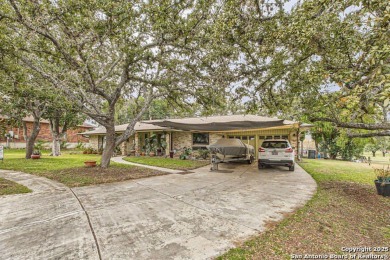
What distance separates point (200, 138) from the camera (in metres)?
16.0

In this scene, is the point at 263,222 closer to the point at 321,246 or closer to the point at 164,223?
the point at 321,246

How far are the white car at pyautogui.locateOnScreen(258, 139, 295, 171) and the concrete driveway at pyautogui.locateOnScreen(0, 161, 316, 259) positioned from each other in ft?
9.05

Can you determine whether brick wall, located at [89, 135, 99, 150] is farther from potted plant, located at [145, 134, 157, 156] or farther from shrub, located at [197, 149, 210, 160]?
shrub, located at [197, 149, 210, 160]

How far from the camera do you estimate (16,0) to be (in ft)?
17.6

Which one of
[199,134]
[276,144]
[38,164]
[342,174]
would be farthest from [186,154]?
[342,174]

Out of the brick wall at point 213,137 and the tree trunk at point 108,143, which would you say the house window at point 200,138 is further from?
the tree trunk at point 108,143

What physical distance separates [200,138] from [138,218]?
1236 centimetres

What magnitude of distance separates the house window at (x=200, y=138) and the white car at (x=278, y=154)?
255 inches

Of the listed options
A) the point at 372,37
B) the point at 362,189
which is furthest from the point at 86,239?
the point at 362,189

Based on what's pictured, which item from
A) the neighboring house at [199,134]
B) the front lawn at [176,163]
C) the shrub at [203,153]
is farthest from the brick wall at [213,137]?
the front lawn at [176,163]

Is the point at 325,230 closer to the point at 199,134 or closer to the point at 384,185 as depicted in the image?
the point at 384,185

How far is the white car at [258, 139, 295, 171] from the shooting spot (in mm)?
9062

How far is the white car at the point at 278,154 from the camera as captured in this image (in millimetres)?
9062

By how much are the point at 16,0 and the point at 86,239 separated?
22.4ft
